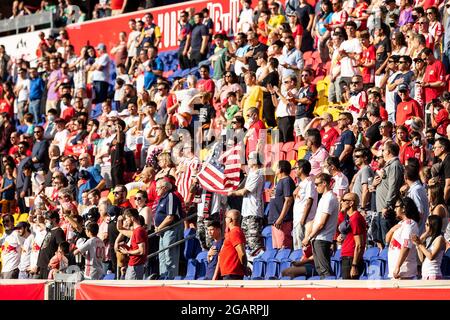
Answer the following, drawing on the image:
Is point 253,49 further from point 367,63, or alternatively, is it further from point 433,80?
point 433,80

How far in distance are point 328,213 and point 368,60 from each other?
529 cm

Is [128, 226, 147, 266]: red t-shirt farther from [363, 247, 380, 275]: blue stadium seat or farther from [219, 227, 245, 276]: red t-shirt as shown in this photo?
[363, 247, 380, 275]: blue stadium seat

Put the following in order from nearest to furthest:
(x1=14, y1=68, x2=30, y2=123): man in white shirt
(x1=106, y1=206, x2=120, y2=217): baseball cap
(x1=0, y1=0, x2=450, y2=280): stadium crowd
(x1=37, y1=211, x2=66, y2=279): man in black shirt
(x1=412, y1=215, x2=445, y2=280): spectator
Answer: (x1=412, y1=215, x2=445, y2=280): spectator, (x1=0, y1=0, x2=450, y2=280): stadium crowd, (x1=106, y1=206, x2=120, y2=217): baseball cap, (x1=37, y1=211, x2=66, y2=279): man in black shirt, (x1=14, y1=68, x2=30, y2=123): man in white shirt

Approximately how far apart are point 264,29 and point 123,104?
120 inches

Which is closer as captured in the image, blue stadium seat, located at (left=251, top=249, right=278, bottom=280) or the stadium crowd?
the stadium crowd

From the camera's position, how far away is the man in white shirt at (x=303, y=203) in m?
15.2

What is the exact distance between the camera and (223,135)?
1886 centimetres

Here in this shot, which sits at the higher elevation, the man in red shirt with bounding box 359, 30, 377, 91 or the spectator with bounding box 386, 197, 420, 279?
the man in red shirt with bounding box 359, 30, 377, 91

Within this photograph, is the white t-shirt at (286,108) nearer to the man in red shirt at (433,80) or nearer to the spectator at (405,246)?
the man in red shirt at (433,80)

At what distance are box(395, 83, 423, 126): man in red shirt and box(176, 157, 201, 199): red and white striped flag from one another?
117 inches

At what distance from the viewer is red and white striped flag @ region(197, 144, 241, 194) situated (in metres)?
16.8

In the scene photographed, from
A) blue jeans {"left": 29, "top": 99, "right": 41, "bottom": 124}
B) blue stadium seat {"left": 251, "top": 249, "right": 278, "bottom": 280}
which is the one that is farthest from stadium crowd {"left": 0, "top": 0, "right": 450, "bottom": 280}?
blue jeans {"left": 29, "top": 99, "right": 41, "bottom": 124}
